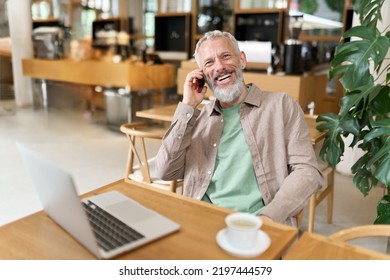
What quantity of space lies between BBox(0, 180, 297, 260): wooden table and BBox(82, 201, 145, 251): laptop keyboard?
0.12 feet

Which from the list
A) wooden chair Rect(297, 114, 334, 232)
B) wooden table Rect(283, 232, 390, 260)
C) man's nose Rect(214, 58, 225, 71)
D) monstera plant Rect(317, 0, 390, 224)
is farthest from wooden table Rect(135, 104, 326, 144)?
wooden table Rect(283, 232, 390, 260)

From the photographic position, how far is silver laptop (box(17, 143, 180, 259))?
31.6 inches

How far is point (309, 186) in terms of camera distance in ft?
4.65

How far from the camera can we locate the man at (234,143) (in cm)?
148

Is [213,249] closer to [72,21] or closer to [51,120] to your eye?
[51,120]

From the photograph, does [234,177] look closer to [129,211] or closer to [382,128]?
[129,211]

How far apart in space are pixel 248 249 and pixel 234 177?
649mm

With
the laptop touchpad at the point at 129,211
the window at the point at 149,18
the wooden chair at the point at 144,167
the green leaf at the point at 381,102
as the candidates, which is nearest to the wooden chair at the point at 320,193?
the green leaf at the point at 381,102

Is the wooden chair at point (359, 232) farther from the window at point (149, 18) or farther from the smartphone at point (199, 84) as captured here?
the window at point (149, 18)

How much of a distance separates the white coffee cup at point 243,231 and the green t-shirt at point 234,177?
23.1 inches

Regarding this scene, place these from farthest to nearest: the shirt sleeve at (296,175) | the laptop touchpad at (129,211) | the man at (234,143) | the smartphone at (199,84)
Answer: the smartphone at (199,84) → the man at (234,143) → the shirt sleeve at (296,175) → the laptop touchpad at (129,211)

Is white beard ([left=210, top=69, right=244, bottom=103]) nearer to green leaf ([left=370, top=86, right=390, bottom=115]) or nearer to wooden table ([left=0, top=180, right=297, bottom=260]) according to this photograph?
wooden table ([left=0, top=180, right=297, bottom=260])

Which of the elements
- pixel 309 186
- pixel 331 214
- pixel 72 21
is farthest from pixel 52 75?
pixel 309 186

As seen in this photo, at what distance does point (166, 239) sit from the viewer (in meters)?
0.94
